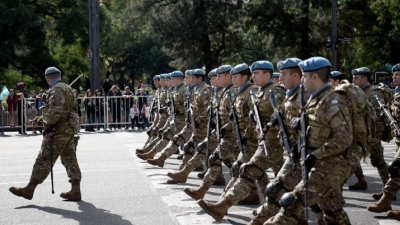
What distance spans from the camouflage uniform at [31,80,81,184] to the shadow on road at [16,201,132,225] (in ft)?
Result: 1.63

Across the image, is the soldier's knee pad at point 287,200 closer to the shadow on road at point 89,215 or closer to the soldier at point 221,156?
the shadow on road at point 89,215

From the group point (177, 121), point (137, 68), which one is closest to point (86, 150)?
point (177, 121)

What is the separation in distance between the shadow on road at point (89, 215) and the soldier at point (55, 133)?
41 cm

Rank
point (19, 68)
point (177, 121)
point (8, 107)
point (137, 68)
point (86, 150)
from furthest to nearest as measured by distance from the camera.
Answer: point (137, 68) < point (19, 68) < point (8, 107) < point (86, 150) < point (177, 121)

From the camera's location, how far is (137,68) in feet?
227

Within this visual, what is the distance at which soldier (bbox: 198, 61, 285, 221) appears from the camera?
795cm

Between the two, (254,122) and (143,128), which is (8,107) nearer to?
(143,128)

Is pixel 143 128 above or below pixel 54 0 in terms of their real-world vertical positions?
below

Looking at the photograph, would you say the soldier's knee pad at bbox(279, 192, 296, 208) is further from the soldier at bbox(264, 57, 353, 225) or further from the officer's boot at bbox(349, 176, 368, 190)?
the officer's boot at bbox(349, 176, 368, 190)

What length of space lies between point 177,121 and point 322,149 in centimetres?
872

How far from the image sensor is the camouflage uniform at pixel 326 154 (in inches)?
244

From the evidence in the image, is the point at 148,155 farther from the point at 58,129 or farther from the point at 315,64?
the point at 315,64

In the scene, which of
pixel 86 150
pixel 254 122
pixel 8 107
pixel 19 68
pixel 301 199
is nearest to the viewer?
pixel 301 199

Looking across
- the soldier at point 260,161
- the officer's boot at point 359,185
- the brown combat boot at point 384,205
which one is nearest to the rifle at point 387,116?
the brown combat boot at point 384,205
